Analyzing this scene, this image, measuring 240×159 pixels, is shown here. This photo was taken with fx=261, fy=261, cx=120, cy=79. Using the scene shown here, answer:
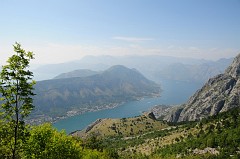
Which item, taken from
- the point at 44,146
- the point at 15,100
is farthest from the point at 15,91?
the point at 44,146

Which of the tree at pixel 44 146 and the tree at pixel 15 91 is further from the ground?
the tree at pixel 15 91

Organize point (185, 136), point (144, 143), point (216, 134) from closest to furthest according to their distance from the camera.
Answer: point (216, 134) < point (185, 136) < point (144, 143)

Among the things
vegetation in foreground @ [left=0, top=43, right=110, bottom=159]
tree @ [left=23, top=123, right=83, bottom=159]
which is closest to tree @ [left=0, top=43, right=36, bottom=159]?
vegetation in foreground @ [left=0, top=43, right=110, bottom=159]

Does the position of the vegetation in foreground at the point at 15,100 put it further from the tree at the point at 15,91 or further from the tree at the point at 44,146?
the tree at the point at 44,146

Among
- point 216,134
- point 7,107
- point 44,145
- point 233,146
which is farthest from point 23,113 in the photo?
point 216,134

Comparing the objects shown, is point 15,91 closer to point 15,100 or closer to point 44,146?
point 15,100

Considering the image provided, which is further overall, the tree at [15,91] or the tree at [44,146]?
the tree at [44,146]

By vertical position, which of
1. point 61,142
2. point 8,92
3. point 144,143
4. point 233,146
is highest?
point 8,92

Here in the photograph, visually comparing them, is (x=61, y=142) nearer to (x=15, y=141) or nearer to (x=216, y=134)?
(x=15, y=141)

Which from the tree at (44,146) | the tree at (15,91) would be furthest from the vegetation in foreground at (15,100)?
the tree at (44,146)
